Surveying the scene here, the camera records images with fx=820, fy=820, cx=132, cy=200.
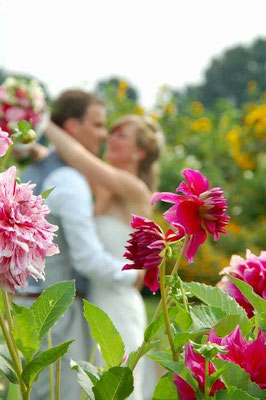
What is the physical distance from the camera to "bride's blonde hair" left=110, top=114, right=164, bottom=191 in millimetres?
4246

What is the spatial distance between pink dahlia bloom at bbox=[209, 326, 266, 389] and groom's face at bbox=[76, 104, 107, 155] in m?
3.34

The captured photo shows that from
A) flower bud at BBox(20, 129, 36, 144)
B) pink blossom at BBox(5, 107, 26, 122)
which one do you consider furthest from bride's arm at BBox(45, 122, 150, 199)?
flower bud at BBox(20, 129, 36, 144)

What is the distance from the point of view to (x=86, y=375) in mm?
816

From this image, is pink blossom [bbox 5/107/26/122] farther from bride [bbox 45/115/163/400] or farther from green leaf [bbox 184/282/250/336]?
green leaf [bbox 184/282/250/336]

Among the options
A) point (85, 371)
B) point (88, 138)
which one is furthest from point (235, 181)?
point (85, 371)

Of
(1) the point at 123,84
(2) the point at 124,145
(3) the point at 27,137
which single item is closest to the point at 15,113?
(2) the point at 124,145

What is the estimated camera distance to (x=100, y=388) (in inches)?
30.1

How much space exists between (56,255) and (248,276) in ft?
8.94

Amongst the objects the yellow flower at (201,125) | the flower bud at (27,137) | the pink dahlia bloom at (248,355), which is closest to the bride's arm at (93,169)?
the flower bud at (27,137)

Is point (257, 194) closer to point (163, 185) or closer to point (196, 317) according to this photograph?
point (163, 185)

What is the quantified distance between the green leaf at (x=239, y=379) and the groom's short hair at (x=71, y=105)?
133 inches

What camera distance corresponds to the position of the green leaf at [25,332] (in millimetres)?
794

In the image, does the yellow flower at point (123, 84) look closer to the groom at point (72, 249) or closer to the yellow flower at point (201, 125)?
the yellow flower at point (201, 125)

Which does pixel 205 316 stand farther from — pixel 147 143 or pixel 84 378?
pixel 147 143
